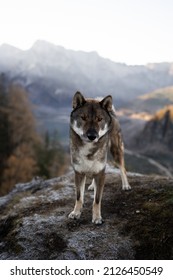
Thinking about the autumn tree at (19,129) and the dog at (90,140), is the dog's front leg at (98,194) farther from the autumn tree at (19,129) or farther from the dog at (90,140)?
the autumn tree at (19,129)

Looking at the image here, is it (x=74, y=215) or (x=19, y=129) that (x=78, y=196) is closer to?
(x=74, y=215)

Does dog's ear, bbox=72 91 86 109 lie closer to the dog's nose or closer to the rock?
the dog's nose

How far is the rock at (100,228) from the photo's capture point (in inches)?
375

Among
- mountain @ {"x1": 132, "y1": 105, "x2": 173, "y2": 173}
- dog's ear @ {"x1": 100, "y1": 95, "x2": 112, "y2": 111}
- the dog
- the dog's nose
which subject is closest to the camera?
the dog's nose

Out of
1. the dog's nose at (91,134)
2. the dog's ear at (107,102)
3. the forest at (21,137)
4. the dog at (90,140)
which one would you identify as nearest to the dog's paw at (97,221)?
the dog at (90,140)

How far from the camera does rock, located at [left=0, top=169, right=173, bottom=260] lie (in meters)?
9.52

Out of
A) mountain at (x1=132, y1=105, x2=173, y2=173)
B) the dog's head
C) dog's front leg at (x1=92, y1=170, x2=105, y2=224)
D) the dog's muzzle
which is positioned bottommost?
mountain at (x1=132, y1=105, x2=173, y2=173)

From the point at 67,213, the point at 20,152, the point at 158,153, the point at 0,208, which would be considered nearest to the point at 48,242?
the point at 67,213

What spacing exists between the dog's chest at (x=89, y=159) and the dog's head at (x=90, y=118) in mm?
524

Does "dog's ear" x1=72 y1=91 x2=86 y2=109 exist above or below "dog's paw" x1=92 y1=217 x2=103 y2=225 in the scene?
above

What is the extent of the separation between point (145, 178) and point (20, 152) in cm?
6019

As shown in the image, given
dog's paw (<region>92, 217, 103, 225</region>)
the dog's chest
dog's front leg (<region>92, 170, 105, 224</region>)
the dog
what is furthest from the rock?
the dog's chest

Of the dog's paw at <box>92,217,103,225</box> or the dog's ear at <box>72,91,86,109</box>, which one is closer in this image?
the dog's ear at <box>72,91,86,109</box>

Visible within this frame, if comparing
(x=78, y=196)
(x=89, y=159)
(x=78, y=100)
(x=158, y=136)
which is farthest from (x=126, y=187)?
(x=158, y=136)
